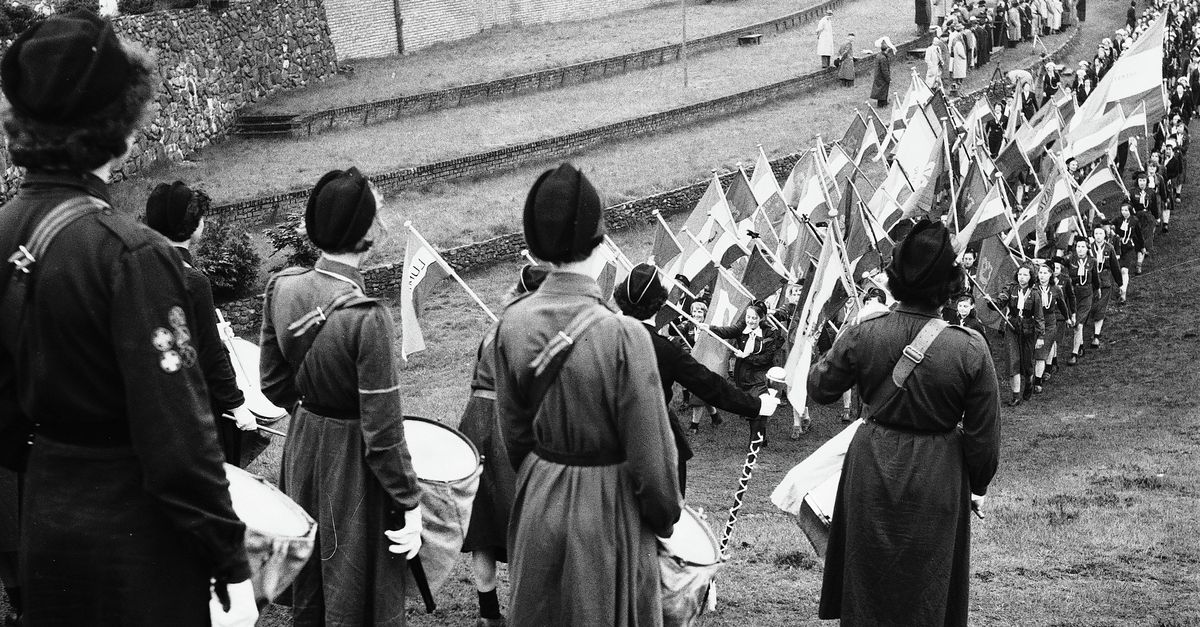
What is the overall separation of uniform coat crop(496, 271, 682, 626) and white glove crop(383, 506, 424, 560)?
69cm

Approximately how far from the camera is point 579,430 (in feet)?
14.1

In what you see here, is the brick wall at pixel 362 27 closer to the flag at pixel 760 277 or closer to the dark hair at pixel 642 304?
the flag at pixel 760 277

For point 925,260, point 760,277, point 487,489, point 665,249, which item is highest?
point 925,260

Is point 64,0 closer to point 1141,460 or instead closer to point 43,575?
point 1141,460

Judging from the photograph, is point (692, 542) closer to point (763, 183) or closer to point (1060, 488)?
point (1060, 488)

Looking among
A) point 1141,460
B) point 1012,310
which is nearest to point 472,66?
point 1012,310

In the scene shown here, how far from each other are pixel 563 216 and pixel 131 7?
23.5 m

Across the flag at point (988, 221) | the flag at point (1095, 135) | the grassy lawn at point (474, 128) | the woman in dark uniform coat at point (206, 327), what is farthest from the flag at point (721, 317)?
the grassy lawn at point (474, 128)

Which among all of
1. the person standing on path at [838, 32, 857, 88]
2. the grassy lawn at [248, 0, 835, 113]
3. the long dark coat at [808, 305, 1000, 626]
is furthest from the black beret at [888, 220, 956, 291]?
the person standing on path at [838, 32, 857, 88]

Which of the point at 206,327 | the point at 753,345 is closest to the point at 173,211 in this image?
the point at 206,327

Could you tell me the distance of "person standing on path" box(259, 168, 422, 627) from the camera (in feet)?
16.7

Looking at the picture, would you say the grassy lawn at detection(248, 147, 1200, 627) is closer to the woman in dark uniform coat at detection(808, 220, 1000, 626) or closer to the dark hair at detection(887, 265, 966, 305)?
the woman in dark uniform coat at detection(808, 220, 1000, 626)

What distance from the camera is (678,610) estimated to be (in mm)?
4926

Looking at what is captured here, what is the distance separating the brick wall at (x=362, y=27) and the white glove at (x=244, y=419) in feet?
95.0
